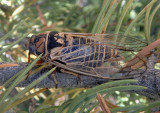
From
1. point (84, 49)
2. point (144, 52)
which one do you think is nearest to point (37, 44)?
point (84, 49)

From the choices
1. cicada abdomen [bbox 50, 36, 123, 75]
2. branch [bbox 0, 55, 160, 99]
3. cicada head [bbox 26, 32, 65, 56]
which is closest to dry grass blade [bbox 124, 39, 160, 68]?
branch [bbox 0, 55, 160, 99]

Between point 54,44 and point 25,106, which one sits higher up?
point 54,44

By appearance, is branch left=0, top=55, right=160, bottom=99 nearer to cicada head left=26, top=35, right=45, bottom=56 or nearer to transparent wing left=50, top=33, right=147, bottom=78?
transparent wing left=50, top=33, right=147, bottom=78

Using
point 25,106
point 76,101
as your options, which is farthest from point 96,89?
point 25,106

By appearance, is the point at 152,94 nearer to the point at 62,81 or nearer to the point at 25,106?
the point at 62,81

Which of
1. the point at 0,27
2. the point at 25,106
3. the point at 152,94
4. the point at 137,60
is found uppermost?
the point at 0,27

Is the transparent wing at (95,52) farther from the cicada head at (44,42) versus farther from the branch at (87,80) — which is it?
the branch at (87,80)

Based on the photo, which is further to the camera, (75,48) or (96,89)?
(75,48)
